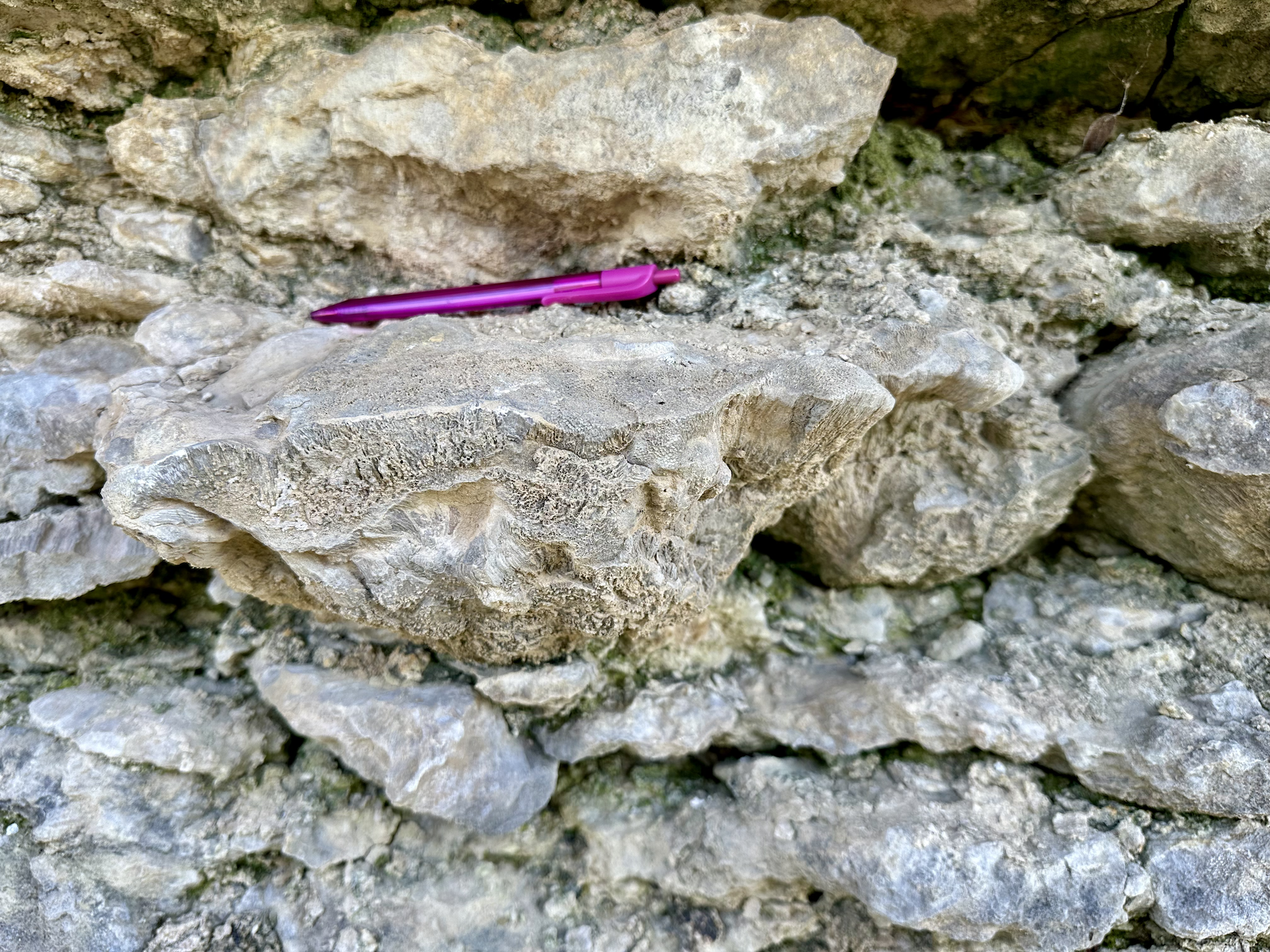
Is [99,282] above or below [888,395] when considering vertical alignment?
below

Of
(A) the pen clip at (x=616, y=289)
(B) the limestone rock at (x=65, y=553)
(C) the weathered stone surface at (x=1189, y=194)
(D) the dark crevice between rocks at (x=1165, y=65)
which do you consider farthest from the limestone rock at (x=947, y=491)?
(B) the limestone rock at (x=65, y=553)

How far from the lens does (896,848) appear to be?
1.19 m

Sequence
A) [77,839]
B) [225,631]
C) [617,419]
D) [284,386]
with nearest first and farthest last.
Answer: [617,419], [284,386], [77,839], [225,631]

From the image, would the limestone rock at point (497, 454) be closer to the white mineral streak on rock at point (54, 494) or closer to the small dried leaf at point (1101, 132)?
the white mineral streak on rock at point (54, 494)

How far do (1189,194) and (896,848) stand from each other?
3.85 feet

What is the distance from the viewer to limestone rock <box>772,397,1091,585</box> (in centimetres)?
128

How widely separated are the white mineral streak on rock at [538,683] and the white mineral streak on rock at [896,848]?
27 cm

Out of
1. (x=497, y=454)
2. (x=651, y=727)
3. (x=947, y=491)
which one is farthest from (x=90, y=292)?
(x=947, y=491)

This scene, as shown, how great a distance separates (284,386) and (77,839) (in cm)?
85

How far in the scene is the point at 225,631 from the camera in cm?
134

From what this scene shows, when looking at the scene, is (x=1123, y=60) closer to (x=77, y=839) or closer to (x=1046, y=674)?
(x=1046, y=674)

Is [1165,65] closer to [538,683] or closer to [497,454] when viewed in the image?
[497,454]

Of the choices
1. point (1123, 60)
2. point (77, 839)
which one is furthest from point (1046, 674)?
point (77, 839)

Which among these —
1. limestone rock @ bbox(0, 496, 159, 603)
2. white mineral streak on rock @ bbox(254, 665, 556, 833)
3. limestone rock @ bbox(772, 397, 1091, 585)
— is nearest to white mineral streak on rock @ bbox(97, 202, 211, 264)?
limestone rock @ bbox(0, 496, 159, 603)
